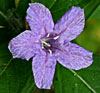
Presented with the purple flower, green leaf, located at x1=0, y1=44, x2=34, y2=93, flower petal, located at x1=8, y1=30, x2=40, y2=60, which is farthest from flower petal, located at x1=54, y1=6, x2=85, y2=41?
green leaf, located at x1=0, y1=44, x2=34, y2=93

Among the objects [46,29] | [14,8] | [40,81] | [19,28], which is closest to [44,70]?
[40,81]

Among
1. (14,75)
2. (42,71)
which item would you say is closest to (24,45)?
(42,71)

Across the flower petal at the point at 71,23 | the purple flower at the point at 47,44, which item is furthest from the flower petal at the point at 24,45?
the flower petal at the point at 71,23

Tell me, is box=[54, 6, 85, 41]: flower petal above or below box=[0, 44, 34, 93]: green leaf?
above

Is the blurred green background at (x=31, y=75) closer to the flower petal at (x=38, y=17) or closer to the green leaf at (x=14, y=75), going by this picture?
the green leaf at (x=14, y=75)

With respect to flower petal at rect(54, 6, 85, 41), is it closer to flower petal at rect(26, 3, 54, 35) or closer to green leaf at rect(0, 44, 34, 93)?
flower petal at rect(26, 3, 54, 35)

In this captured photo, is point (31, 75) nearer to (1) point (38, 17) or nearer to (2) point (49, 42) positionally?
(2) point (49, 42)
